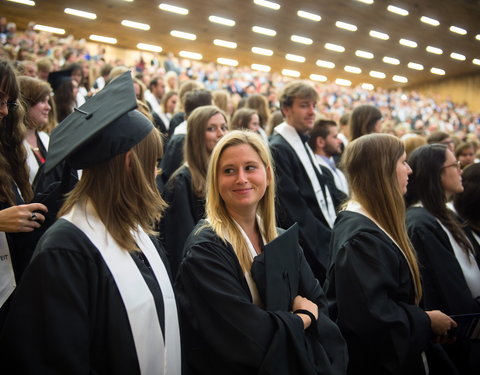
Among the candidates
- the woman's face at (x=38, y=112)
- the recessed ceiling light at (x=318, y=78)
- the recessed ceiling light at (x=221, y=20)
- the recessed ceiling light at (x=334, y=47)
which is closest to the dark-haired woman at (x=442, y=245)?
the woman's face at (x=38, y=112)

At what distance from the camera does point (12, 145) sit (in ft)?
8.88

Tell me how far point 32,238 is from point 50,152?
2.65 feet

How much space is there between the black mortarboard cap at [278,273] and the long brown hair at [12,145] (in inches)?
53.2

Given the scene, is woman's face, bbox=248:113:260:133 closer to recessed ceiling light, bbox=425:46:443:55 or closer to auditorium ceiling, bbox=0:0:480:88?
auditorium ceiling, bbox=0:0:480:88

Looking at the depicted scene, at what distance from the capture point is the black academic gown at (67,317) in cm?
148

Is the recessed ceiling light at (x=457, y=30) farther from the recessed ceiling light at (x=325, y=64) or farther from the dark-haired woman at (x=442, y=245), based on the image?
the dark-haired woman at (x=442, y=245)

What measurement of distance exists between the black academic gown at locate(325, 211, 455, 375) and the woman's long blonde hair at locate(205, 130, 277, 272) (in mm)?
510

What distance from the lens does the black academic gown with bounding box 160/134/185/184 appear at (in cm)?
471

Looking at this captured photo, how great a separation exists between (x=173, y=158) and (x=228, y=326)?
305cm

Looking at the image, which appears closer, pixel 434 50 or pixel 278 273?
pixel 278 273

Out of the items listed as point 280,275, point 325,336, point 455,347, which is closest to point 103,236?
point 280,275

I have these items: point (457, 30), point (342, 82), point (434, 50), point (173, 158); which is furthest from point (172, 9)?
point (342, 82)

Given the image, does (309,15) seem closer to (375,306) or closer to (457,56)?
(457,56)

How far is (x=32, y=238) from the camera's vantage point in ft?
7.72
